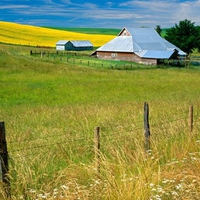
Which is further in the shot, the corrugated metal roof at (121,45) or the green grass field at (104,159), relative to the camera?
the corrugated metal roof at (121,45)

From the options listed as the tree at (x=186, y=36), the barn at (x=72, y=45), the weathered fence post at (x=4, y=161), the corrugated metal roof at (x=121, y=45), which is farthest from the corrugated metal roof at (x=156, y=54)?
the weathered fence post at (x=4, y=161)

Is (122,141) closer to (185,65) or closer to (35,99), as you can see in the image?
(35,99)

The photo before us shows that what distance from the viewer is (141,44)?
208 ft

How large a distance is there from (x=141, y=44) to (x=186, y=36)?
11.3 m

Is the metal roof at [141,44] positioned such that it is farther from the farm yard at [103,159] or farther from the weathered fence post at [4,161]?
the weathered fence post at [4,161]

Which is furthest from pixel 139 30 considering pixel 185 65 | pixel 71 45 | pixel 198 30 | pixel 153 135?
pixel 153 135

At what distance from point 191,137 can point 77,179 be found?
10.7 feet

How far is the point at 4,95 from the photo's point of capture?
2359 centimetres

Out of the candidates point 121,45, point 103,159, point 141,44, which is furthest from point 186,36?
point 103,159

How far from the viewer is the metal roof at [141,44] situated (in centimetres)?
6059

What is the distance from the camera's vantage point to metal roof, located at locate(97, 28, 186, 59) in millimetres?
60594

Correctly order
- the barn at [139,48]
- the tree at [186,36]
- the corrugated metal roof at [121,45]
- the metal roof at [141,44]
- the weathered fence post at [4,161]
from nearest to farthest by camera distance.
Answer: the weathered fence post at [4,161], the barn at [139,48], the metal roof at [141,44], the corrugated metal roof at [121,45], the tree at [186,36]

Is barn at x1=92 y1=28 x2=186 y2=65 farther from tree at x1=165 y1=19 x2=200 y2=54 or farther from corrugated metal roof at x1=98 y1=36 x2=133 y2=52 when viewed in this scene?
tree at x1=165 y1=19 x2=200 y2=54

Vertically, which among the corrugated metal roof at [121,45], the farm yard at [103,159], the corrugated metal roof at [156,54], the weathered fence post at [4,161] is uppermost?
the corrugated metal roof at [121,45]
